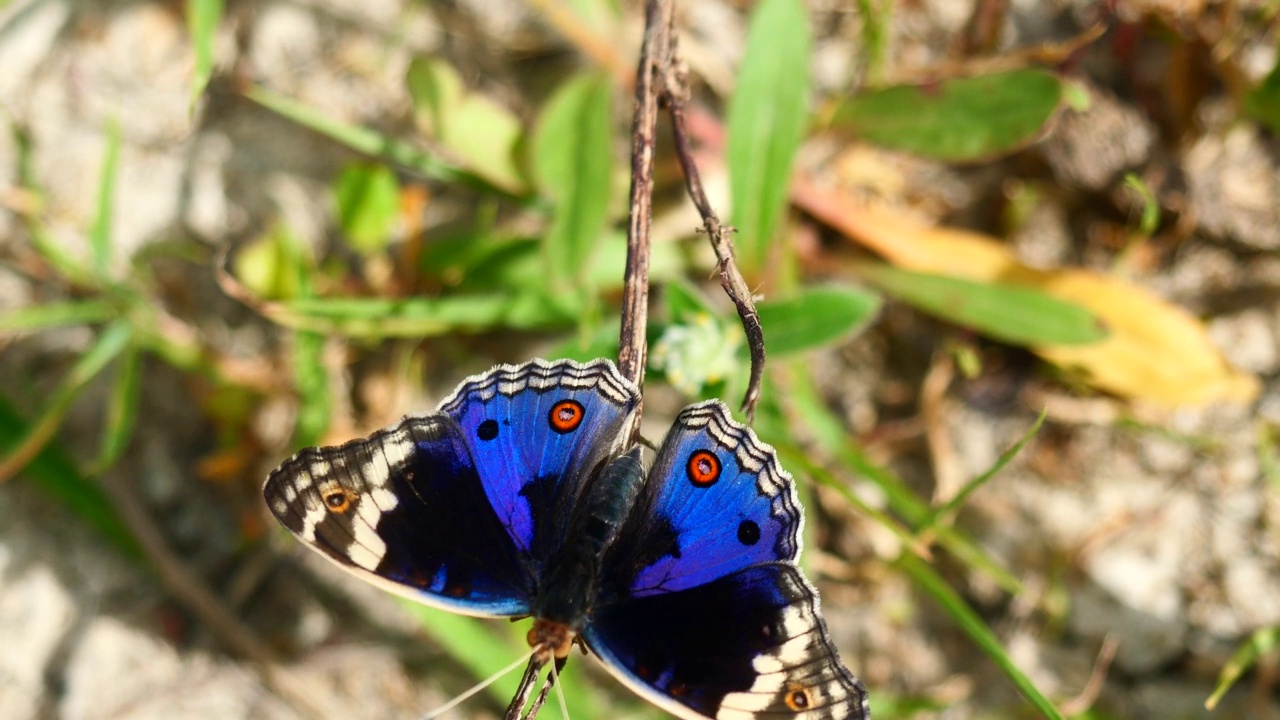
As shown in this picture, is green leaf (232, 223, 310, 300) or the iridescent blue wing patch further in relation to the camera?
green leaf (232, 223, 310, 300)

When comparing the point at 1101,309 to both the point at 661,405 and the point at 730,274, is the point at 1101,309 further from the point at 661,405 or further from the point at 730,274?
the point at 730,274

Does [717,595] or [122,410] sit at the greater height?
[717,595]

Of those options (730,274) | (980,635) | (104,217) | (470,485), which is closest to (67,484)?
(104,217)

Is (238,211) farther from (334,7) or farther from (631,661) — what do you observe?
(631,661)

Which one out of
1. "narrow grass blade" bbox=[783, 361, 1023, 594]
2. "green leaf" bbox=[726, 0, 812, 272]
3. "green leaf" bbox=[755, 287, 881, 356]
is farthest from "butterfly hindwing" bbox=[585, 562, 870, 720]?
"green leaf" bbox=[726, 0, 812, 272]

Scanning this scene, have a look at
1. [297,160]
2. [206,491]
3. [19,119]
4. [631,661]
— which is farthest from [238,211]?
[631,661]

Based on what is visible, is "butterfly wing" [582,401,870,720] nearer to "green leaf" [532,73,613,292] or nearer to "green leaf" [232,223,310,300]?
"green leaf" [532,73,613,292]
